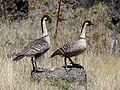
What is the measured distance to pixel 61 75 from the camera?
7.05 m

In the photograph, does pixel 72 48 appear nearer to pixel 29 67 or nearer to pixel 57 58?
pixel 29 67

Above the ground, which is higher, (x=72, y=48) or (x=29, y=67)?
(x=72, y=48)

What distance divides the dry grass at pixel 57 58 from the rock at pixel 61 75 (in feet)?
0.44

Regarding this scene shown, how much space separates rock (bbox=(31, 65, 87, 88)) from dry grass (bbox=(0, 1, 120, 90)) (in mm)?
133

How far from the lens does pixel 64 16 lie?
1561 cm

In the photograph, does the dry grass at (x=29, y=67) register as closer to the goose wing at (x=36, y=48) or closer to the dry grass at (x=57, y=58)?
the dry grass at (x=57, y=58)

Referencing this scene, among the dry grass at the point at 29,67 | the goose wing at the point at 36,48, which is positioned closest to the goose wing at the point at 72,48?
the goose wing at the point at 36,48

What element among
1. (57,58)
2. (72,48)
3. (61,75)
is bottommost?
(57,58)

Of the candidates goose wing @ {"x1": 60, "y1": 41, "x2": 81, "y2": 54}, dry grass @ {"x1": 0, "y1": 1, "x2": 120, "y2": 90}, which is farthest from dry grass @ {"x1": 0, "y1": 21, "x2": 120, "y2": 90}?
goose wing @ {"x1": 60, "y1": 41, "x2": 81, "y2": 54}

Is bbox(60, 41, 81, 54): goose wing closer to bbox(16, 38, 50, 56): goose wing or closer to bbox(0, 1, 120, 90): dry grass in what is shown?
bbox(16, 38, 50, 56): goose wing

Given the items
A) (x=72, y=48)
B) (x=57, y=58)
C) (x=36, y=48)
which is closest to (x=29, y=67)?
(x=36, y=48)

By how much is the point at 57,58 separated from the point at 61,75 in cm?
199

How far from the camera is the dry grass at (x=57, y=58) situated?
6.56 meters

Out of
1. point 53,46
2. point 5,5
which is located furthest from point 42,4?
point 53,46
